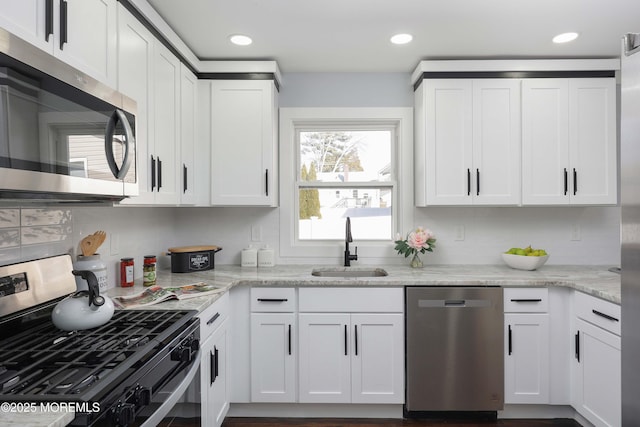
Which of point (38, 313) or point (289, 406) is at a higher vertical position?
point (38, 313)

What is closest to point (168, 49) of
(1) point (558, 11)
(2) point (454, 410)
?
(1) point (558, 11)

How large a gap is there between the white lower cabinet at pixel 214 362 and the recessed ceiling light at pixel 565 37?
2634 mm

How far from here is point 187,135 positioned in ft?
8.09

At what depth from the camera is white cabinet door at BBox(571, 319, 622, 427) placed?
1.94 meters

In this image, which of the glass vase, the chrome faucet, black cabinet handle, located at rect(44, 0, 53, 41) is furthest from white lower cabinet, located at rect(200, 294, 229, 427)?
the glass vase

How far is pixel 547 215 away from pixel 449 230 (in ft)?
2.55

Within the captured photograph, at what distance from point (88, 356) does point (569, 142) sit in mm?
3033

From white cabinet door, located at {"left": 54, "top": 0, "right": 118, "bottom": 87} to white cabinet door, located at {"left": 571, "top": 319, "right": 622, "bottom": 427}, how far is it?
2.73m

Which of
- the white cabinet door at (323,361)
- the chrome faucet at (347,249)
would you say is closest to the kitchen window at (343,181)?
the chrome faucet at (347,249)

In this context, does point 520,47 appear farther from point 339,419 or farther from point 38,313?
point 38,313

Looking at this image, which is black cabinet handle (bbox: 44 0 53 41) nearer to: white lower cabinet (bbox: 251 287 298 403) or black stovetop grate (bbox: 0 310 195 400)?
black stovetop grate (bbox: 0 310 195 400)

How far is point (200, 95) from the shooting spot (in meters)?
2.67

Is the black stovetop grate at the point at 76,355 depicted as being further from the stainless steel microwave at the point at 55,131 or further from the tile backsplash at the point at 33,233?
the stainless steel microwave at the point at 55,131

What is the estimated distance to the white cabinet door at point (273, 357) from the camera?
239 cm
